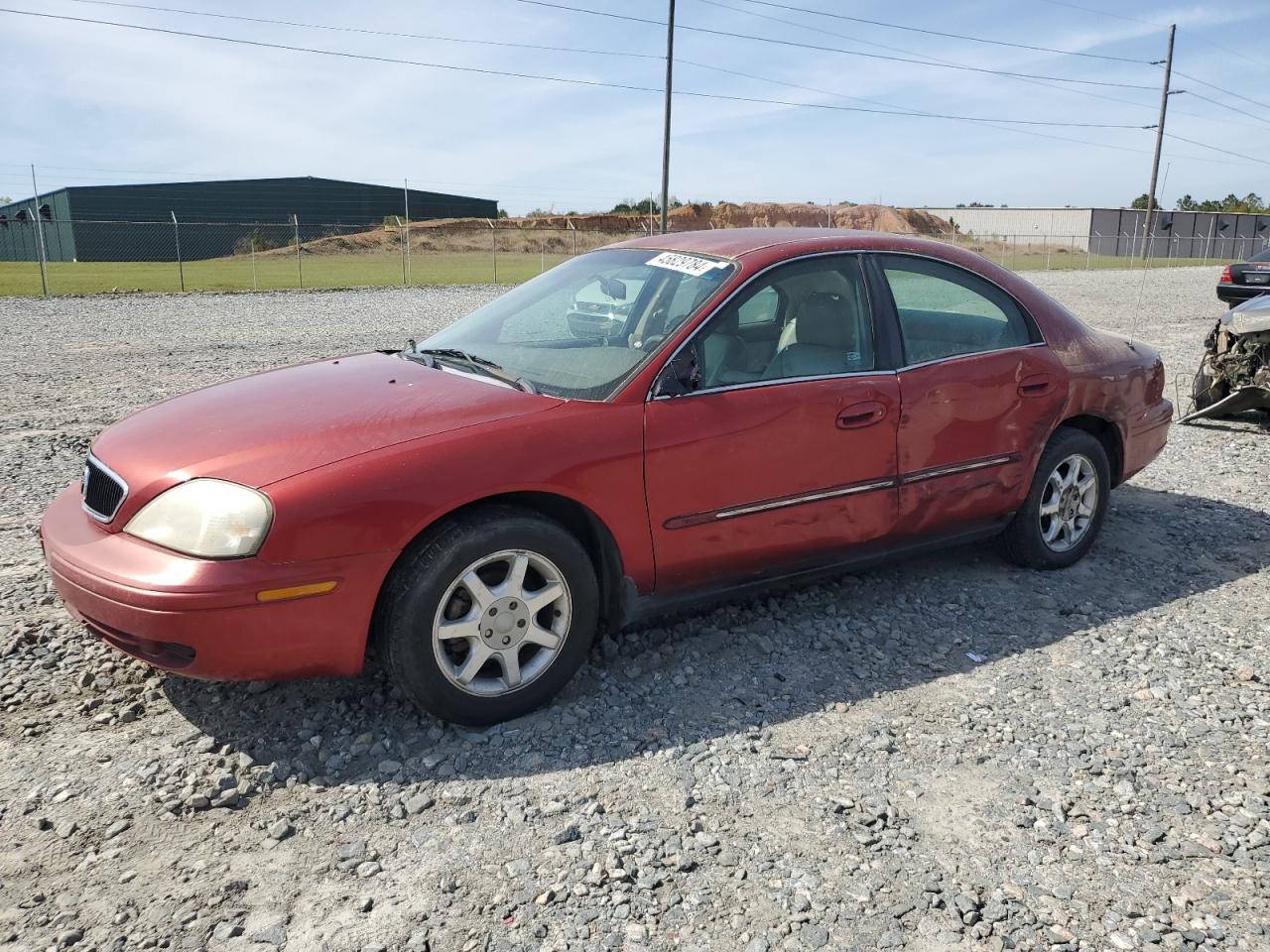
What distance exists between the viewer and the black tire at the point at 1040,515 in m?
4.77

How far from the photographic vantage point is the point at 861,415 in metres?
4.04

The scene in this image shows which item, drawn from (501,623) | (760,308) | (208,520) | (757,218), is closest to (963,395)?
(760,308)

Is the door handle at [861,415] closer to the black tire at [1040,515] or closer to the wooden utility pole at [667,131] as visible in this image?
the black tire at [1040,515]

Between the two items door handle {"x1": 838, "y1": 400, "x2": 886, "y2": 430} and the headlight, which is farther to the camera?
door handle {"x1": 838, "y1": 400, "x2": 886, "y2": 430}

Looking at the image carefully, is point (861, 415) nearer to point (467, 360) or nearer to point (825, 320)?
point (825, 320)

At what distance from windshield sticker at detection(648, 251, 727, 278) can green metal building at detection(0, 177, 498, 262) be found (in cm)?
4029

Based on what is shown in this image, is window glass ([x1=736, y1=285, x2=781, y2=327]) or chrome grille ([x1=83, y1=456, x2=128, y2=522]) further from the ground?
window glass ([x1=736, y1=285, x2=781, y2=327])

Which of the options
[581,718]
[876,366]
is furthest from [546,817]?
[876,366]

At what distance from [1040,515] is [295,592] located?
11.5ft

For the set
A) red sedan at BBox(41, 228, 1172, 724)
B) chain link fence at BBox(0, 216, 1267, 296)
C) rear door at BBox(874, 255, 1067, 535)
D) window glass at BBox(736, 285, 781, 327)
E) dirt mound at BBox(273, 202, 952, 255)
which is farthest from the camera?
dirt mound at BBox(273, 202, 952, 255)

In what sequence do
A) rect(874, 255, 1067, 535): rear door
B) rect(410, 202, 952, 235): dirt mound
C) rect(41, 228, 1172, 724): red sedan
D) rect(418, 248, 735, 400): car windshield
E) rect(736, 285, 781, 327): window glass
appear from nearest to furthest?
rect(41, 228, 1172, 724): red sedan < rect(418, 248, 735, 400): car windshield < rect(736, 285, 781, 327): window glass < rect(874, 255, 1067, 535): rear door < rect(410, 202, 952, 235): dirt mound

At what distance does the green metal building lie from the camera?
48.2 metres

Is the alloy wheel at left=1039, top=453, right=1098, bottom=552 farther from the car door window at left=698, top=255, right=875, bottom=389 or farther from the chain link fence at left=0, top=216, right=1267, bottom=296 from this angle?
the chain link fence at left=0, top=216, right=1267, bottom=296

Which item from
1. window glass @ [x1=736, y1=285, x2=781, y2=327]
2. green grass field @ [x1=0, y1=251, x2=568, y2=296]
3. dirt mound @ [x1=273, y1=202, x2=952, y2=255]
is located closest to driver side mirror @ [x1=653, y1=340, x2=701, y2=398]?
window glass @ [x1=736, y1=285, x2=781, y2=327]
